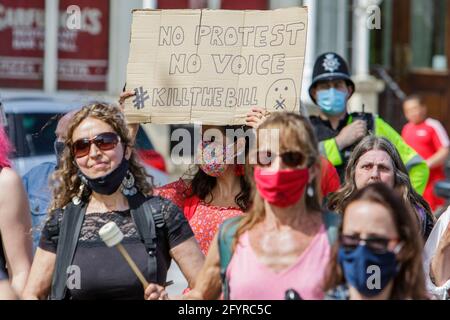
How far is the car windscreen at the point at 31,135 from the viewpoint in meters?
9.75

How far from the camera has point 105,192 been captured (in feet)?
15.4

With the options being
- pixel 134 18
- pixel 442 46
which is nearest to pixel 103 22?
pixel 442 46

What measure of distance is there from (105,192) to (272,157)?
908 mm

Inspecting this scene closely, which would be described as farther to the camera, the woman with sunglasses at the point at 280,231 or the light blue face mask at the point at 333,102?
the light blue face mask at the point at 333,102

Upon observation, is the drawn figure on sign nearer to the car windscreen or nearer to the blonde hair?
the blonde hair

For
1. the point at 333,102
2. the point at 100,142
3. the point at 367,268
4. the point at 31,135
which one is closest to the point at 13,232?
the point at 100,142

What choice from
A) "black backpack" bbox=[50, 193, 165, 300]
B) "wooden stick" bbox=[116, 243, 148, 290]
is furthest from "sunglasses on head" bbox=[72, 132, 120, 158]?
"wooden stick" bbox=[116, 243, 148, 290]

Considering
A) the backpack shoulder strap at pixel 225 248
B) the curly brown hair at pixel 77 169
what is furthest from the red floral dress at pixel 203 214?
the backpack shoulder strap at pixel 225 248

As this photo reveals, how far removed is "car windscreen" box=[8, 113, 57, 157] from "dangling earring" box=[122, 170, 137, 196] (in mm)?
4767

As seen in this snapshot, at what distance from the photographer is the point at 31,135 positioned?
9.77 meters

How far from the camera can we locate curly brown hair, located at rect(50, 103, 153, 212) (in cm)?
478

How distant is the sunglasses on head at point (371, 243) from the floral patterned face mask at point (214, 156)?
72.3 inches

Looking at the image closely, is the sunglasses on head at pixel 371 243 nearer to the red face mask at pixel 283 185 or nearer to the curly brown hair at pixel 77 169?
the red face mask at pixel 283 185

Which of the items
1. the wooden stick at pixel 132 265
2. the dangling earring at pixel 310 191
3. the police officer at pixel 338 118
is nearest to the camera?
the dangling earring at pixel 310 191
